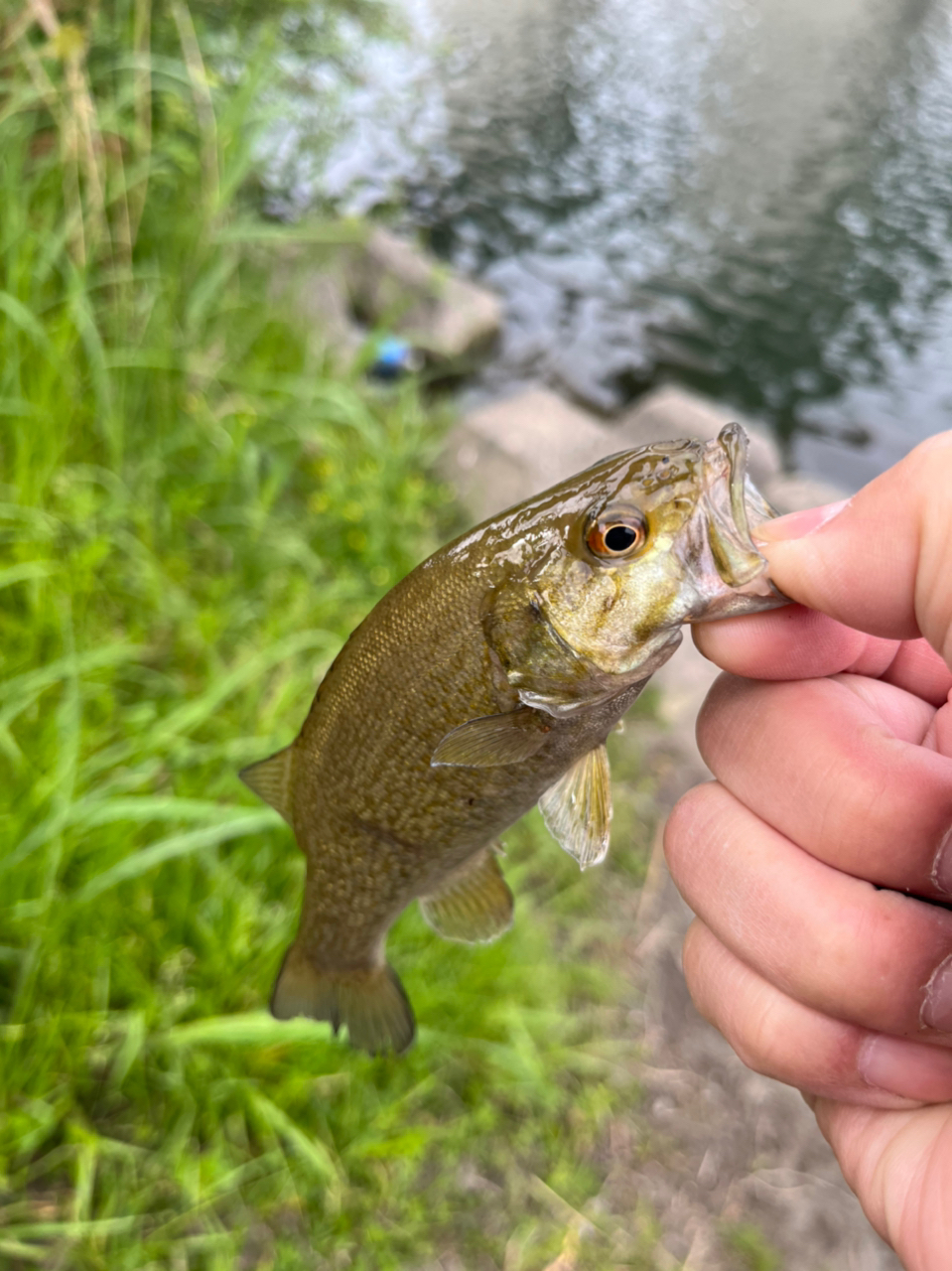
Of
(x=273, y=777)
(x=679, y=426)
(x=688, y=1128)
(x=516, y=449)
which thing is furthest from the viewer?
(x=679, y=426)

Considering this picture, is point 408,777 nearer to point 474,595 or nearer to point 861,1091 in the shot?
point 474,595

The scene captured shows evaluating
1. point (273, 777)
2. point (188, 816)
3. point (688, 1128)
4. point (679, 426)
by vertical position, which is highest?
point (273, 777)

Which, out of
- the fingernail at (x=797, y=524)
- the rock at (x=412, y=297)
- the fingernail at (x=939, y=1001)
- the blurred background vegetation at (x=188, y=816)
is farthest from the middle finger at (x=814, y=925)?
the rock at (x=412, y=297)

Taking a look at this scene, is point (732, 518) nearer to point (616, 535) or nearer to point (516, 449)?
point (616, 535)

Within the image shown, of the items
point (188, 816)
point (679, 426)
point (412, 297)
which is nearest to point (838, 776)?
point (188, 816)

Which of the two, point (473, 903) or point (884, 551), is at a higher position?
point (884, 551)

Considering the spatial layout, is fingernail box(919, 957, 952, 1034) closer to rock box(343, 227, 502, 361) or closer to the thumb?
the thumb

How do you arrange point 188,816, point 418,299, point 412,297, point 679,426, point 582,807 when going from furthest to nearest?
point 418,299 < point 679,426 < point 412,297 < point 188,816 < point 582,807

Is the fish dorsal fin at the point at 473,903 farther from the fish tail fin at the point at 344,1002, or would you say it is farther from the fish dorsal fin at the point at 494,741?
the fish dorsal fin at the point at 494,741
